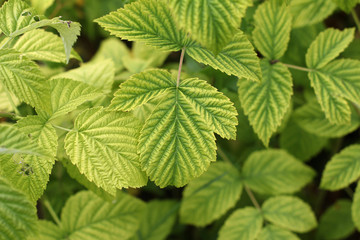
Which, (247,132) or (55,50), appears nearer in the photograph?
(55,50)

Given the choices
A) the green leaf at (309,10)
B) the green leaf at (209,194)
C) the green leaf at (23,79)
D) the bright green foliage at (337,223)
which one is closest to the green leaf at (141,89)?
the green leaf at (23,79)

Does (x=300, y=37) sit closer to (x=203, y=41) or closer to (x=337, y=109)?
(x=337, y=109)

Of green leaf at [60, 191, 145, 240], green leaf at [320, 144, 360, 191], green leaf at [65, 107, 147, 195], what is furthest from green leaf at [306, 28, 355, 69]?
green leaf at [60, 191, 145, 240]

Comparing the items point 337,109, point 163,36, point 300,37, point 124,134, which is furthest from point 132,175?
point 300,37

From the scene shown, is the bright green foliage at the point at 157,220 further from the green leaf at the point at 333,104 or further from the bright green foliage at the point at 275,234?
the green leaf at the point at 333,104

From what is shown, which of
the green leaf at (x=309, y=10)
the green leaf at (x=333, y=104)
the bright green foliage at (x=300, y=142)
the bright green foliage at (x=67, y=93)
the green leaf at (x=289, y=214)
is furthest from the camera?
the bright green foliage at (x=300, y=142)

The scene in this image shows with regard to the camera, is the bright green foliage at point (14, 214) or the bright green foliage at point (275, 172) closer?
the bright green foliage at point (14, 214)

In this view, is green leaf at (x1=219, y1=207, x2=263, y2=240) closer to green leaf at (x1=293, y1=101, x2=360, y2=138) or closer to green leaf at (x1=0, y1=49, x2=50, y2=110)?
green leaf at (x1=293, y1=101, x2=360, y2=138)
